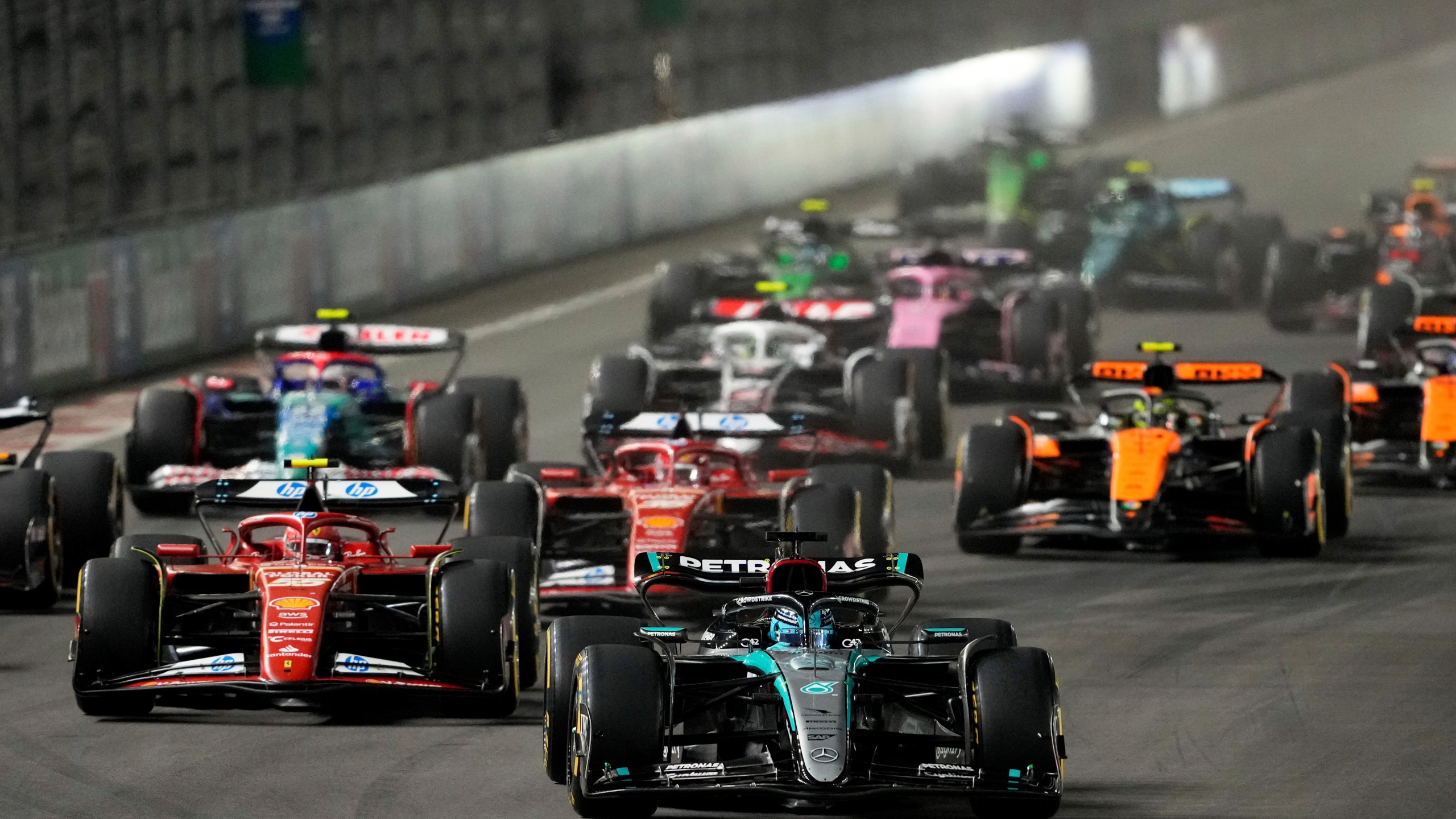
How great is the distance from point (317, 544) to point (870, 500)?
4.03 meters

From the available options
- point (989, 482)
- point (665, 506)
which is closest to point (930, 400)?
point (989, 482)

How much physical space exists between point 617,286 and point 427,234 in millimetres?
2915

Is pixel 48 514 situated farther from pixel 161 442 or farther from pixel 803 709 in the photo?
pixel 803 709

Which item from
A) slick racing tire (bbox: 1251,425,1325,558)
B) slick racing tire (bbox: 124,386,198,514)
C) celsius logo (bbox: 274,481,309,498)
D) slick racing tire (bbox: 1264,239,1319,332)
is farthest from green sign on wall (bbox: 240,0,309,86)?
celsius logo (bbox: 274,481,309,498)

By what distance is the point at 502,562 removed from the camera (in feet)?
45.2

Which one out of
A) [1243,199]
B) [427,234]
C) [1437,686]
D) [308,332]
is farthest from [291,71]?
[1437,686]

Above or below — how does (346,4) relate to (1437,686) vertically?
above

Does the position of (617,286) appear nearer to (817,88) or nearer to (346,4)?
(346,4)

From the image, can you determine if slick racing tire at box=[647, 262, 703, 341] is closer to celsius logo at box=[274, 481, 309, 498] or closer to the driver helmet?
celsius logo at box=[274, 481, 309, 498]

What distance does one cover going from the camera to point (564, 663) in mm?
12172

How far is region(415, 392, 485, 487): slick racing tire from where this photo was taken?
20.0 m

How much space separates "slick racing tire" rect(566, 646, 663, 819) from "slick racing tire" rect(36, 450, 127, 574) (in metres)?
7.01

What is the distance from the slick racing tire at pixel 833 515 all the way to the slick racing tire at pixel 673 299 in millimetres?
11492

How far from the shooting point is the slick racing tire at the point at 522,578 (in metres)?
14.3
